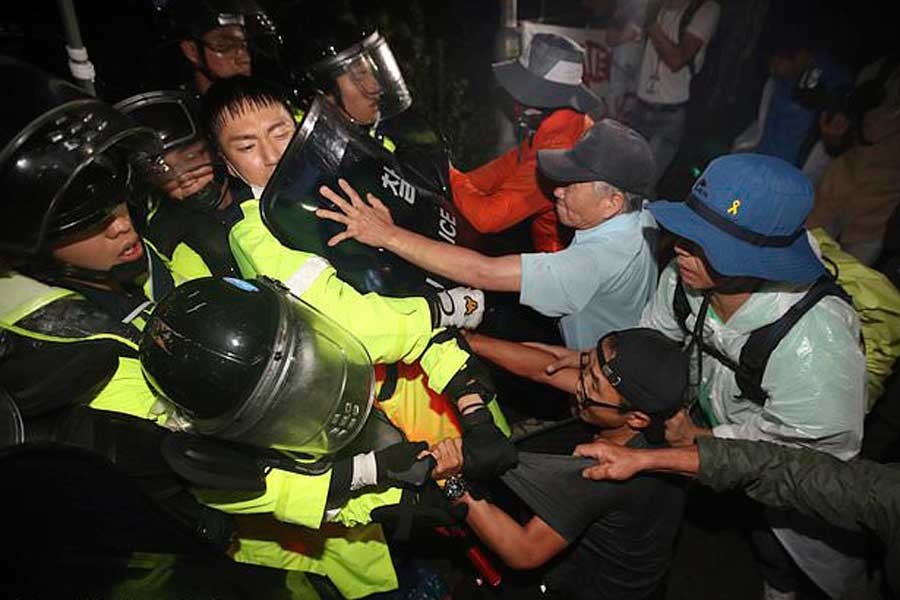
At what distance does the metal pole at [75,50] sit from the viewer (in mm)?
2282

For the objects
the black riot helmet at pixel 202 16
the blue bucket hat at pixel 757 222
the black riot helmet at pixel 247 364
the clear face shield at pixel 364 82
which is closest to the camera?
the black riot helmet at pixel 247 364

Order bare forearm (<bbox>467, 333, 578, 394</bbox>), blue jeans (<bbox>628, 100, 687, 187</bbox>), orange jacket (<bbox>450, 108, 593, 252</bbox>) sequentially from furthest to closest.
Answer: blue jeans (<bbox>628, 100, 687, 187</bbox>) < orange jacket (<bbox>450, 108, 593, 252</bbox>) < bare forearm (<bbox>467, 333, 578, 394</bbox>)

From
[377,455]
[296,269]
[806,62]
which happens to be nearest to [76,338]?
[296,269]

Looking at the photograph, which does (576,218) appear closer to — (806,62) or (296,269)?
(296,269)

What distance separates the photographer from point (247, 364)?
1.49 m

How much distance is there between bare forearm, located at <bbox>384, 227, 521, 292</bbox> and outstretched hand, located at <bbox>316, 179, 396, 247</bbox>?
50 millimetres

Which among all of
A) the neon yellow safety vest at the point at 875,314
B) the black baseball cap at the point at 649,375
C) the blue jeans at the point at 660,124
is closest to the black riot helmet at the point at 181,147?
the black baseball cap at the point at 649,375

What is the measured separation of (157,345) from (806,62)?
5942mm

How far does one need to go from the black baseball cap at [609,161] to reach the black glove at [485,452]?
116 centimetres

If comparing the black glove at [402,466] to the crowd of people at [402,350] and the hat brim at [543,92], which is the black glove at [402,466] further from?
the hat brim at [543,92]

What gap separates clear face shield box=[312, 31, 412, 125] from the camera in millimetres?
3281

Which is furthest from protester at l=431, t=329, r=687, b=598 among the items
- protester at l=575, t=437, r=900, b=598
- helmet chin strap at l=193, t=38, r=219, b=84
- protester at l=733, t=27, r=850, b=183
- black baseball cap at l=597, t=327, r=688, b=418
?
protester at l=733, t=27, r=850, b=183

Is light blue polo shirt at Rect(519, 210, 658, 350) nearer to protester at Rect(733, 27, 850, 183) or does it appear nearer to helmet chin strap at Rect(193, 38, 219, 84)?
helmet chin strap at Rect(193, 38, 219, 84)

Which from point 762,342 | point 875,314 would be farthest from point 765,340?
point 875,314
